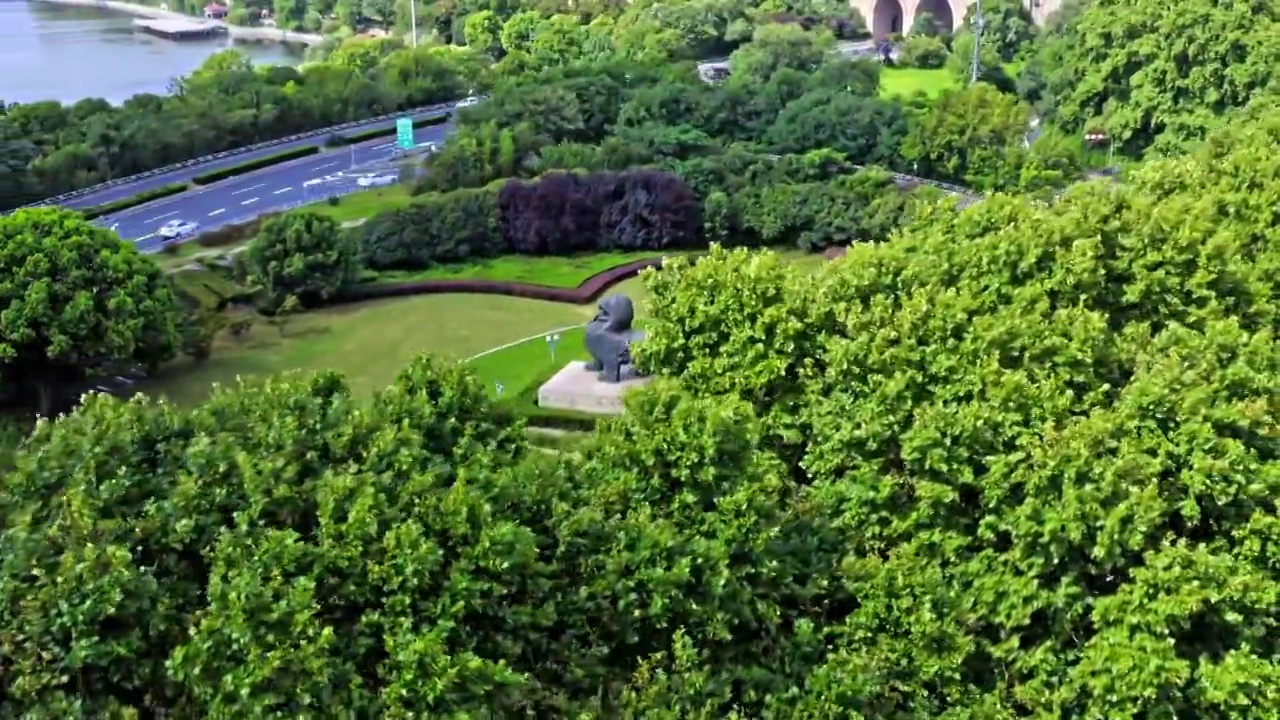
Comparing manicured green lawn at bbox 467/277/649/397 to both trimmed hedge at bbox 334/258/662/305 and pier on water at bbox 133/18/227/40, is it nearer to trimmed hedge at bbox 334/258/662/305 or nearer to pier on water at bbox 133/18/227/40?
trimmed hedge at bbox 334/258/662/305

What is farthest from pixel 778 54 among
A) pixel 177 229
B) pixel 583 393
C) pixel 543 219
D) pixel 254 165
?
pixel 583 393

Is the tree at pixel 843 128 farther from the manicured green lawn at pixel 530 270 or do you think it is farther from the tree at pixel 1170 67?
the manicured green lawn at pixel 530 270

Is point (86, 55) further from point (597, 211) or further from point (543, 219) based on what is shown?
point (597, 211)

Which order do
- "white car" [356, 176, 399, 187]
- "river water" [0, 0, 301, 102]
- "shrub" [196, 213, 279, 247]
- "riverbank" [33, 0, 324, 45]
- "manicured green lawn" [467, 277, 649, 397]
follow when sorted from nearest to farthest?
"manicured green lawn" [467, 277, 649, 397], "shrub" [196, 213, 279, 247], "white car" [356, 176, 399, 187], "river water" [0, 0, 301, 102], "riverbank" [33, 0, 324, 45]

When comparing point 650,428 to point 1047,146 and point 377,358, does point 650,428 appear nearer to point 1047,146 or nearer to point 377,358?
point 377,358

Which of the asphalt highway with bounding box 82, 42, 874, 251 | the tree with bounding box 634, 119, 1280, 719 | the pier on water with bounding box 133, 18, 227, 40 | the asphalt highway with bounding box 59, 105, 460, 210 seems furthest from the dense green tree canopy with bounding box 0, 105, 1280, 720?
the pier on water with bounding box 133, 18, 227, 40
